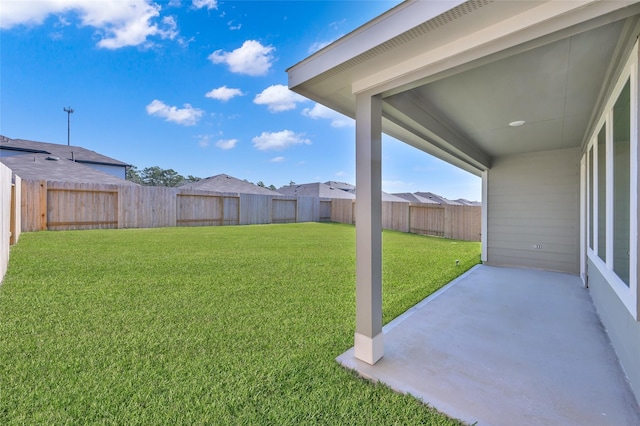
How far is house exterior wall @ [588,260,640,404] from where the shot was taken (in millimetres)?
1764

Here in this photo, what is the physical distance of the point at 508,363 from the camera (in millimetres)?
2152

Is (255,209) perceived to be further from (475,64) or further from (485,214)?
(475,64)

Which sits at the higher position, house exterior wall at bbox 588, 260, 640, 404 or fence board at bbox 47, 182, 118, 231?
fence board at bbox 47, 182, 118, 231

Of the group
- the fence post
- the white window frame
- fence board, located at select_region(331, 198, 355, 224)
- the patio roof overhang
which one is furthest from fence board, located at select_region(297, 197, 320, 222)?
the white window frame

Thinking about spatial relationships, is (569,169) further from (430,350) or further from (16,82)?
(16,82)

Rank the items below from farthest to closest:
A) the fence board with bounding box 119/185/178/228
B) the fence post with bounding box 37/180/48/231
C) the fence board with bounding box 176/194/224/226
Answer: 1. the fence board with bounding box 176/194/224/226
2. the fence board with bounding box 119/185/178/228
3. the fence post with bounding box 37/180/48/231

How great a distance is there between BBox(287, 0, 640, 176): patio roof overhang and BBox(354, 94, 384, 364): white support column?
20cm

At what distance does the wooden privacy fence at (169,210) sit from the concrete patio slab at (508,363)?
7.65m

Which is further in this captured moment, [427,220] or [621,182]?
[427,220]

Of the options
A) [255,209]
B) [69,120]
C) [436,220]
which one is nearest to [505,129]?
[436,220]

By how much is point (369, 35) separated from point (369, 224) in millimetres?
1233

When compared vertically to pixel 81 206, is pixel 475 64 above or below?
above

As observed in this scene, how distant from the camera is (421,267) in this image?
5.33m

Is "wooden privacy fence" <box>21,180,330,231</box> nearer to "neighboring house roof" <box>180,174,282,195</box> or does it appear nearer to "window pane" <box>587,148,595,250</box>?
"neighboring house roof" <box>180,174,282,195</box>
